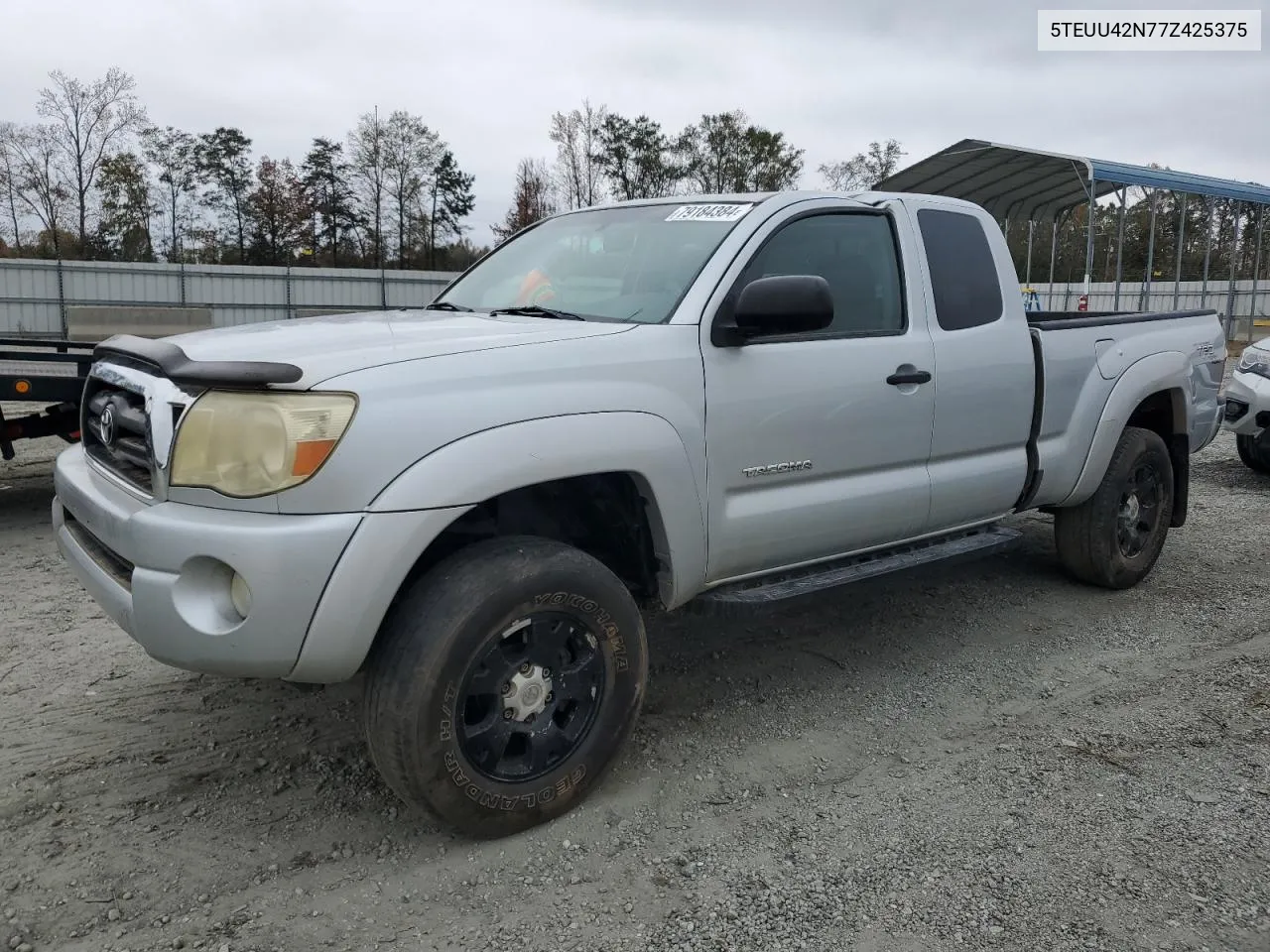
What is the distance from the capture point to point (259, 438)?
8.09 ft

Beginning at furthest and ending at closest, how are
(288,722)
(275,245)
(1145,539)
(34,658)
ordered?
(275,245), (1145,539), (34,658), (288,722)

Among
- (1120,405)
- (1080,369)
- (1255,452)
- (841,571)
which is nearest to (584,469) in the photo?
(841,571)

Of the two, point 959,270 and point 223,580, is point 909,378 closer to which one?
point 959,270

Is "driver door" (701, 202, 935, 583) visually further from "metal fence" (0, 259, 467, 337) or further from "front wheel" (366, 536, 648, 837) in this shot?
"metal fence" (0, 259, 467, 337)

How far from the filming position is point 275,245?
40.6m

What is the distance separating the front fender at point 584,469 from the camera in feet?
8.39

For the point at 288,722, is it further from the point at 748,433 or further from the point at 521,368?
the point at 748,433

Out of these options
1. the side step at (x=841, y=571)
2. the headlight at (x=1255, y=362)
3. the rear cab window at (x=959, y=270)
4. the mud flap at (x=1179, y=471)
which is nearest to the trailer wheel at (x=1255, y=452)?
the headlight at (x=1255, y=362)

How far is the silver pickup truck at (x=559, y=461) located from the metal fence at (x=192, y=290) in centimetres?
1903

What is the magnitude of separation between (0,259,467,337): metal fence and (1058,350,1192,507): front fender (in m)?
18.8

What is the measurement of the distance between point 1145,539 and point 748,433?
314 cm

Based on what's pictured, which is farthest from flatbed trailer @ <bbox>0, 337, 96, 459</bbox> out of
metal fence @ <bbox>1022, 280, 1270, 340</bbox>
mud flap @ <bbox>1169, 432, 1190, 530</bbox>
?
metal fence @ <bbox>1022, 280, 1270, 340</bbox>

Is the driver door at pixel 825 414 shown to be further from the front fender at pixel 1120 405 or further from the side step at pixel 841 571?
the front fender at pixel 1120 405

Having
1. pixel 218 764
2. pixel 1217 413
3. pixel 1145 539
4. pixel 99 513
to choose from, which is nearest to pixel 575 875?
pixel 218 764
